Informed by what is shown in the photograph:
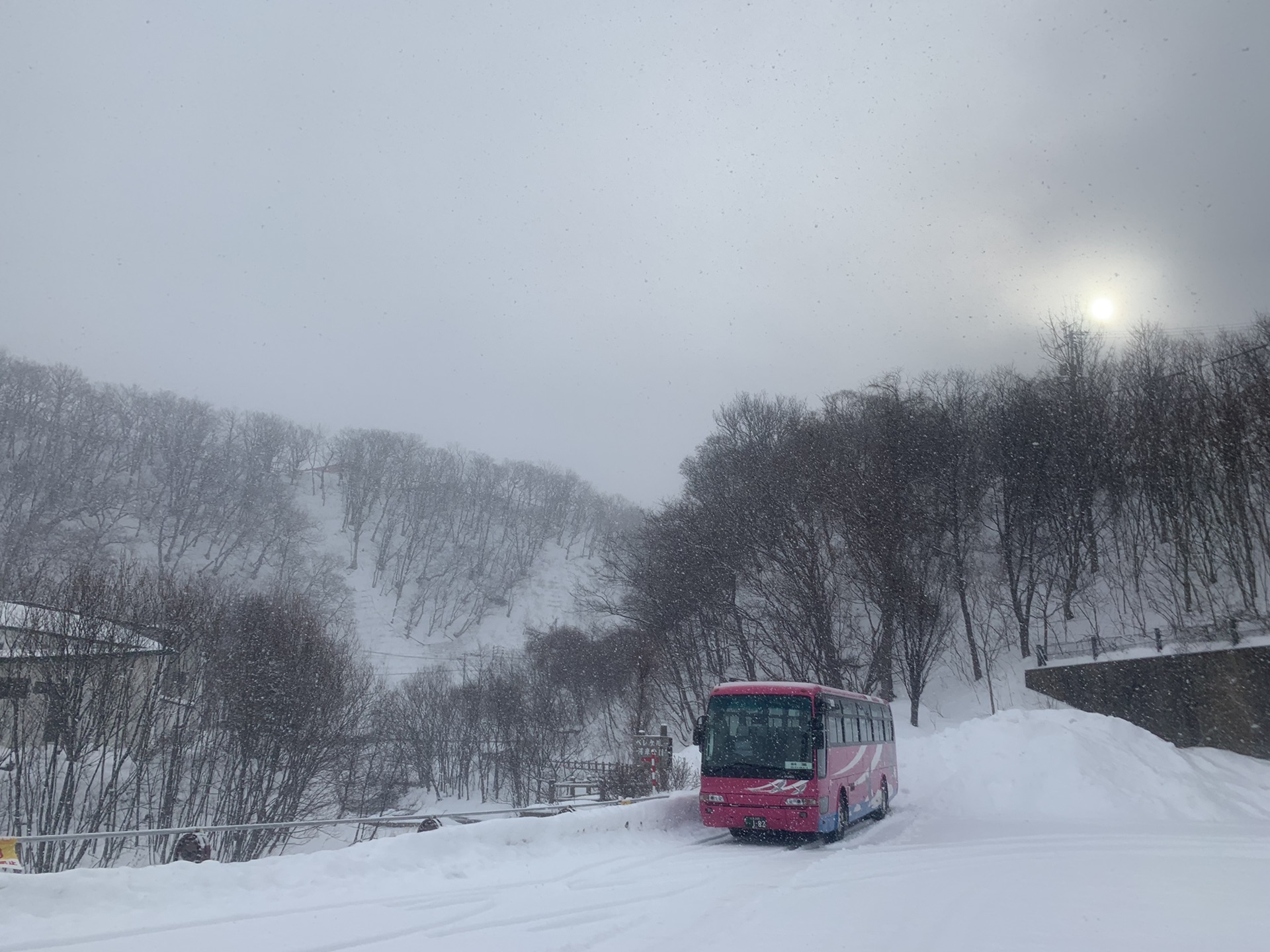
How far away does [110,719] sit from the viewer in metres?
27.7

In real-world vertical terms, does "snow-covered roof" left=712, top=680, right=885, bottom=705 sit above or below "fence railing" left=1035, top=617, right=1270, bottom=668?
below

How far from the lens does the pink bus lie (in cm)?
1566

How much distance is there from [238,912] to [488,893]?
2.82 metres

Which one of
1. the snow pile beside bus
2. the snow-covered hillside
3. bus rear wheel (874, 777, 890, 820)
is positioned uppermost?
the snow-covered hillside

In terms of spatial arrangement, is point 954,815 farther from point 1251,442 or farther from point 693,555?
point 1251,442

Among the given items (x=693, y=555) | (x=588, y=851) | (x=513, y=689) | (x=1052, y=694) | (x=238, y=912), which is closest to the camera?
(x=238, y=912)

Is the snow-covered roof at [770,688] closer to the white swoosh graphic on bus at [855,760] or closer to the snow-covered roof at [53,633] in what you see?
the white swoosh graphic on bus at [855,760]

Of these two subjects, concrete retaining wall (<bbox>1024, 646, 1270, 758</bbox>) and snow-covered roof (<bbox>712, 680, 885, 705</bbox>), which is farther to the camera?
concrete retaining wall (<bbox>1024, 646, 1270, 758</bbox>)

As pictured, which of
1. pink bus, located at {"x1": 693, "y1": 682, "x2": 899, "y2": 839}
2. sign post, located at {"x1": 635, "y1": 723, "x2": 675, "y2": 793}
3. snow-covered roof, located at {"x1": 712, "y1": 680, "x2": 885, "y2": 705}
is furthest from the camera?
sign post, located at {"x1": 635, "y1": 723, "x2": 675, "y2": 793}

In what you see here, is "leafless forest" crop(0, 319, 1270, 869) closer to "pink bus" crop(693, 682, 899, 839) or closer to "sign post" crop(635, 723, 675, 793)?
"sign post" crop(635, 723, 675, 793)

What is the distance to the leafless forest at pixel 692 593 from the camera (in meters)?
28.3

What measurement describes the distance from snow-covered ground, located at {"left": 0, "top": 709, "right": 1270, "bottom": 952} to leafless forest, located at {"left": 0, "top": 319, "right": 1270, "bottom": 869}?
17.9 metres

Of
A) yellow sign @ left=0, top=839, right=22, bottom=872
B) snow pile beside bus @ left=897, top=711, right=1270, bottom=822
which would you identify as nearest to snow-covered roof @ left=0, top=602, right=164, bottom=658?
yellow sign @ left=0, top=839, right=22, bottom=872

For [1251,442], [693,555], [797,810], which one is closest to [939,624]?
[693,555]
